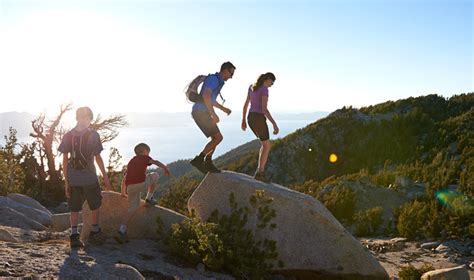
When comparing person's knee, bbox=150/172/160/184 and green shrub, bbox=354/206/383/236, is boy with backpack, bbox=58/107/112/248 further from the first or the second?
green shrub, bbox=354/206/383/236

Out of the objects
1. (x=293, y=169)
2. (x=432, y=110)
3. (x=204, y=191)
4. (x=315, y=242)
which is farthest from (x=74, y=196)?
(x=432, y=110)

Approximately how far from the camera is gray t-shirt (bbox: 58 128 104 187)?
6.65 meters

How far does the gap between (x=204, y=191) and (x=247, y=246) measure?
1.71 meters

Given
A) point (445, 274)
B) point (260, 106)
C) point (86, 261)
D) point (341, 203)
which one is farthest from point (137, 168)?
point (341, 203)

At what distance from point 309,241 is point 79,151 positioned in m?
4.28

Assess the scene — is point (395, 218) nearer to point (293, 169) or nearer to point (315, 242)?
point (315, 242)

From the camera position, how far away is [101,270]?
5512 millimetres

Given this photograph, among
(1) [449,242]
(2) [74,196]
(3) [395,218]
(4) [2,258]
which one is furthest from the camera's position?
(3) [395,218]

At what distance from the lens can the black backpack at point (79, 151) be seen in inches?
260

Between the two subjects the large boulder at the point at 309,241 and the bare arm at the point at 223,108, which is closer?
the large boulder at the point at 309,241

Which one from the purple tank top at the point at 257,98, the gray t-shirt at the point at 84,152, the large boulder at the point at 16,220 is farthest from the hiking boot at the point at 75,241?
the large boulder at the point at 16,220

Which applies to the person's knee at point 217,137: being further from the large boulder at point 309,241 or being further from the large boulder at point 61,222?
the large boulder at point 61,222

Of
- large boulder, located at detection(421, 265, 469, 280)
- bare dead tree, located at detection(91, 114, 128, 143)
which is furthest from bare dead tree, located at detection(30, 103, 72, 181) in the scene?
large boulder, located at detection(421, 265, 469, 280)

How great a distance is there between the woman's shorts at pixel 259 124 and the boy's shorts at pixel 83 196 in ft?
11.6
